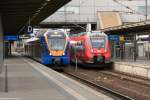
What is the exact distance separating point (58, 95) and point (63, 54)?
23.1 m

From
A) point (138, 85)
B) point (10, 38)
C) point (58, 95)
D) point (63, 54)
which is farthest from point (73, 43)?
point (58, 95)

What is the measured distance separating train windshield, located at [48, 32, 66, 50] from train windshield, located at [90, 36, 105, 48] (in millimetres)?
2795

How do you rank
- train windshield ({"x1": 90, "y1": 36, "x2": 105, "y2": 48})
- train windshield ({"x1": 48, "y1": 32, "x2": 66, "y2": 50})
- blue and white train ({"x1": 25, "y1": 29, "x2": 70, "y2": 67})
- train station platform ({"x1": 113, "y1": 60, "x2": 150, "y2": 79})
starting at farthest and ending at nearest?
train windshield ({"x1": 90, "y1": 36, "x2": 105, "y2": 48}) → train windshield ({"x1": 48, "y1": 32, "x2": 66, "y2": 50}) → blue and white train ({"x1": 25, "y1": 29, "x2": 70, "y2": 67}) → train station platform ({"x1": 113, "y1": 60, "x2": 150, "y2": 79})

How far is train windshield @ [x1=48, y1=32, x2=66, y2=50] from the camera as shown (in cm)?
3891

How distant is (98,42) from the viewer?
133 feet

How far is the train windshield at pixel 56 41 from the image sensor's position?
38906mm

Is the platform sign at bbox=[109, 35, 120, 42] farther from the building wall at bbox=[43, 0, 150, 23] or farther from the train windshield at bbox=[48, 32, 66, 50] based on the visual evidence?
the building wall at bbox=[43, 0, 150, 23]

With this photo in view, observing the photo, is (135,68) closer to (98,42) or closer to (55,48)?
(98,42)

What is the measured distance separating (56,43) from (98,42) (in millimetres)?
3741

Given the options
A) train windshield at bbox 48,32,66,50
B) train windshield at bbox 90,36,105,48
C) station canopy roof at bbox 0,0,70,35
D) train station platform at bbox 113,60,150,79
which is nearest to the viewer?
station canopy roof at bbox 0,0,70,35

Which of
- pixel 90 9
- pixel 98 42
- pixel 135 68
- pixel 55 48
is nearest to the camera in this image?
pixel 135 68

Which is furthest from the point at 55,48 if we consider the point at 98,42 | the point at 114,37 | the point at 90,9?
the point at 90,9

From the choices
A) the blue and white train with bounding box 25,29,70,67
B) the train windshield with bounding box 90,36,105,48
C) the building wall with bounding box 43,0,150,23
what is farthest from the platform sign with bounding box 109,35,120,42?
the building wall with bounding box 43,0,150,23

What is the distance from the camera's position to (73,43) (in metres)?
47.5
